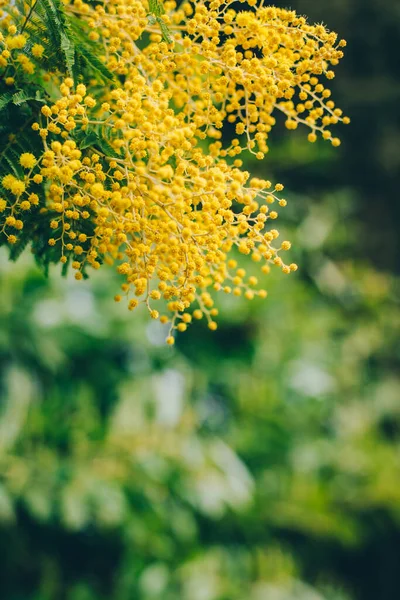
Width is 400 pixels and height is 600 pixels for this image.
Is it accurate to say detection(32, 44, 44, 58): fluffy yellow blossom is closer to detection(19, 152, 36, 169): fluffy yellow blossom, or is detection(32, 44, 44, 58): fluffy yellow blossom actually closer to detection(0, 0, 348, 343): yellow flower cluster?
detection(0, 0, 348, 343): yellow flower cluster

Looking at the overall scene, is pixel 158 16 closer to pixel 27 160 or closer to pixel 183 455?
pixel 27 160

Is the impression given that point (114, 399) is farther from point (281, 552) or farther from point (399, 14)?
point (399, 14)

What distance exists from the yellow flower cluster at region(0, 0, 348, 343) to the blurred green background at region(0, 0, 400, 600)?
159 cm

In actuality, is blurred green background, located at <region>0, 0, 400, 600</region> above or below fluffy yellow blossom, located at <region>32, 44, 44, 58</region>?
above

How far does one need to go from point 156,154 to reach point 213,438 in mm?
2274

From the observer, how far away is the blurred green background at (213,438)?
2.44 m

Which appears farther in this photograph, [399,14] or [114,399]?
[399,14]

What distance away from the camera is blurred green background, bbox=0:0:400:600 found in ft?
8.01

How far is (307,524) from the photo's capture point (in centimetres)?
305

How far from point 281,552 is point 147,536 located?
844 millimetres

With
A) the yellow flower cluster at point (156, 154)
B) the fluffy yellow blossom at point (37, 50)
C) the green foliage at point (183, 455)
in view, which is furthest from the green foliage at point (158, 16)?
the green foliage at point (183, 455)

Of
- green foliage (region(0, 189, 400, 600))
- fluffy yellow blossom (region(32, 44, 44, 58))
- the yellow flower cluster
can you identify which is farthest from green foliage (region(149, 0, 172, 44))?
green foliage (region(0, 189, 400, 600))

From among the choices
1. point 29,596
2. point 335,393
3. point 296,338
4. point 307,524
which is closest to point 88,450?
point 29,596

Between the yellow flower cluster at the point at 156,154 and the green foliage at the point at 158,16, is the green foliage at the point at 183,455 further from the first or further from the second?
the green foliage at the point at 158,16
